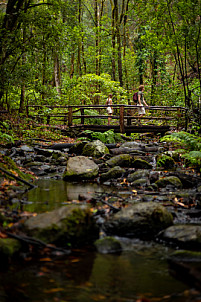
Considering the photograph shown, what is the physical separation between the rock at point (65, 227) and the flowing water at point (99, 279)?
8.7 inches

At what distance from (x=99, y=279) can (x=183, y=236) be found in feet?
4.53

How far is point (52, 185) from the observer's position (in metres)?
7.15

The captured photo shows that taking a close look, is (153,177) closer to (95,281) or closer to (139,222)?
(139,222)

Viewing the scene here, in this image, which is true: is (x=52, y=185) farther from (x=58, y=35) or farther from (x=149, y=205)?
(x=58, y=35)

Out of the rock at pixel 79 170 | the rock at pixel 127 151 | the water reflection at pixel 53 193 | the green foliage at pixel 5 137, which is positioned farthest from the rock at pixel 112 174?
the green foliage at pixel 5 137

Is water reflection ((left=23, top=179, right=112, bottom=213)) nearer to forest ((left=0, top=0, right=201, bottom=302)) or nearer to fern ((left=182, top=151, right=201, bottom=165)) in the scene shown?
forest ((left=0, top=0, right=201, bottom=302))

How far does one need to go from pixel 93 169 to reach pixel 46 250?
15.7 ft

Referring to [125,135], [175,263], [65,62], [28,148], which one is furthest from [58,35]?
[65,62]

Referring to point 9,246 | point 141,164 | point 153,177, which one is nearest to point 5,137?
point 141,164

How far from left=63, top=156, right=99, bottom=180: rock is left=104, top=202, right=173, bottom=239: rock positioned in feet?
12.1

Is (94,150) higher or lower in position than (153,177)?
higher

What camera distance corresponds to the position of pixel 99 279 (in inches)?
115

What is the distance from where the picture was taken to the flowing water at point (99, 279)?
102 inches

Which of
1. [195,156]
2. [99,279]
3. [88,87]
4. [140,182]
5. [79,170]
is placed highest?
[88,87]
